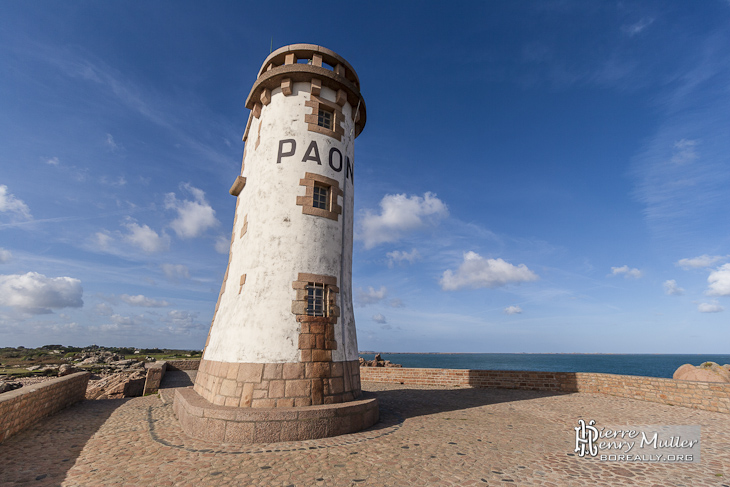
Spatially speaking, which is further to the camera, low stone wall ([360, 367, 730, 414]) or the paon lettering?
low stone wall ([360, 367, 730, 414])

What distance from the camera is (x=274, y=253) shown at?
376 inches

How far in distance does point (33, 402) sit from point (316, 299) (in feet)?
26.4

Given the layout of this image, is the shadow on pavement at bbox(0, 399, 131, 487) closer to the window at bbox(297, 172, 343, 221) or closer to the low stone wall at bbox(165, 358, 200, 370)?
the window at bbox(297, 172, 343, 221)

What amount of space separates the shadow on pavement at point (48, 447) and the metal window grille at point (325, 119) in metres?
10.2

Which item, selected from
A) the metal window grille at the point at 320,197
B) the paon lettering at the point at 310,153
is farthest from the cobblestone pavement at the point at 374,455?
the paon lettering at the point at 310,153

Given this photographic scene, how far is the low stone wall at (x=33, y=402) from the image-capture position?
7660 mm

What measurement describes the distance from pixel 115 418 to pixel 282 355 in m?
5.94

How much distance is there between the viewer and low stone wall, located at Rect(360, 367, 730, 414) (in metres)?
11.2

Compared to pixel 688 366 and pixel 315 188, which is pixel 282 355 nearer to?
pixel 315 188

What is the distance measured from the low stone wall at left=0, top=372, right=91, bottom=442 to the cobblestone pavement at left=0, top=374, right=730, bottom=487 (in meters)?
0.34

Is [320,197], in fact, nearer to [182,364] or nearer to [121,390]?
[121,390]

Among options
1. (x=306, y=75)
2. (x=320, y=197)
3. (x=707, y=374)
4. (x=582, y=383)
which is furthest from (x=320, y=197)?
(x=707, y=374)

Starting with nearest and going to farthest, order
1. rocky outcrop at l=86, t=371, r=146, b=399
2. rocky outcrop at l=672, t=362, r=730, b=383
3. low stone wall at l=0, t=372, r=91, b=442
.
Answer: low stone wall at l=0, t=372, r=91, b=442, rocky outcrop at l=86, t=371, r=146, b=399, rocky outcrop at l=672, t=362, r=730, b=383

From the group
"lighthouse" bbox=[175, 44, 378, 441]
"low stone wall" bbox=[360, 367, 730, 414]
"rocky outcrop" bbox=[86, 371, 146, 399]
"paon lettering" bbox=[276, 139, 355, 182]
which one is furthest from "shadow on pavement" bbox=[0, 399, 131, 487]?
"low stone wall" bbox=[360, 367, 730, 414]
